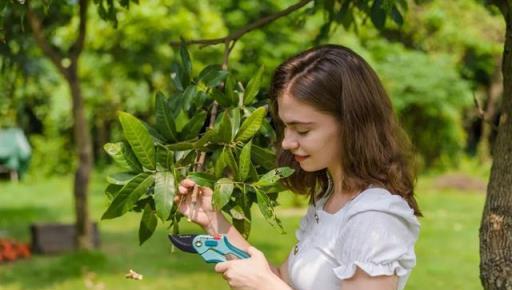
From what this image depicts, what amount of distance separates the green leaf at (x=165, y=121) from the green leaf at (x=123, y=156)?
0.17 meters

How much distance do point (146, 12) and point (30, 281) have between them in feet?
17.6

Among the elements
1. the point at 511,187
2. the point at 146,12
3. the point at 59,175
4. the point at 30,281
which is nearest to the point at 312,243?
the point at 511,187

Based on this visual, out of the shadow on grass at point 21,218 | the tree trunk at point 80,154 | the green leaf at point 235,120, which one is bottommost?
the shadow on grass at point 21,218

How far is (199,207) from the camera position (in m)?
2.31

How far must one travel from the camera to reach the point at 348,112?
1.99 metres

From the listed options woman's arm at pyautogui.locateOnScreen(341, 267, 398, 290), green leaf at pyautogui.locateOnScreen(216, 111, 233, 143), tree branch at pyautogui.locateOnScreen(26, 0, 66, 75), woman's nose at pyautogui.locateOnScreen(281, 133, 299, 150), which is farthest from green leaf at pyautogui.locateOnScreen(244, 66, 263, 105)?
tree branch at pyautogui.locateOnScreen(26, 0, 66, 75)

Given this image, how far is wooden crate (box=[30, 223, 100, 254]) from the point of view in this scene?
26.3 feet

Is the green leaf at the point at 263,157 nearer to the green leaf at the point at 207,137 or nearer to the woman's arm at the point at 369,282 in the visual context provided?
the green leaf at the point at 207,137

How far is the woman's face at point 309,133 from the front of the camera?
6.56 feet

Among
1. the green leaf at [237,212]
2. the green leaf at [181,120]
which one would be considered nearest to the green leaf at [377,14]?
the green leaf at [181,120]

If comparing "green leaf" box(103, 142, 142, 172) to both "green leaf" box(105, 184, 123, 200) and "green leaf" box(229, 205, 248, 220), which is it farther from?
"green leaf" box(229, 205, 248, 220)

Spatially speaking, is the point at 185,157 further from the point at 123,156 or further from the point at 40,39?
the point at 40,39

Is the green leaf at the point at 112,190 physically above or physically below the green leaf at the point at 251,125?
below

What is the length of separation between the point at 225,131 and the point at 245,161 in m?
0.11
